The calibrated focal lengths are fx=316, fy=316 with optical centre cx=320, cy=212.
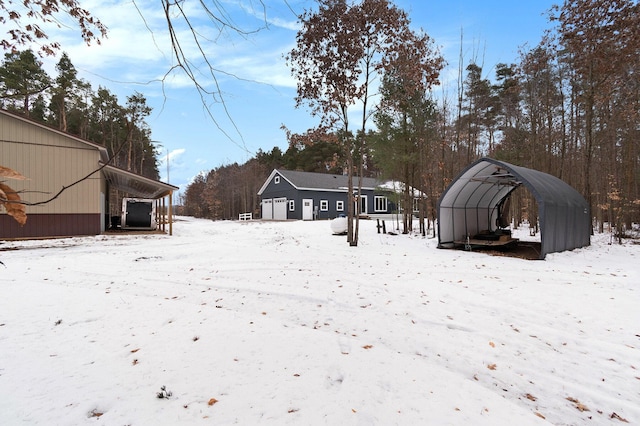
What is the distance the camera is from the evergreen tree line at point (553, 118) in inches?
454

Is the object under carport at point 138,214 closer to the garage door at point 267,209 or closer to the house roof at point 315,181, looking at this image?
the house roof at point 315,181

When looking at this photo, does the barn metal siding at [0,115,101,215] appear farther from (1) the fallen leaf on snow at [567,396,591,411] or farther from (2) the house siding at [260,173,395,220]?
(2) the house siding at [260,173,395,220]

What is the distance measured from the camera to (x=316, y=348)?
11.4 feet

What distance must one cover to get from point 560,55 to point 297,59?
1276cm

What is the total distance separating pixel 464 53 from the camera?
14.0 m

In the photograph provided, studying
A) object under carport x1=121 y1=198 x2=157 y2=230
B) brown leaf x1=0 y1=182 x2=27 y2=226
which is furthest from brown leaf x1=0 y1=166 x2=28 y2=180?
object under carport x1=121 y1=198 x2=157 y2=230

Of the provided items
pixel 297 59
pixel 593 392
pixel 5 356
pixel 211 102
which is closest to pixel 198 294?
pixel 5 356

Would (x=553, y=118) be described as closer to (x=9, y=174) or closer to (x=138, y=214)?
(x=9, y=174)

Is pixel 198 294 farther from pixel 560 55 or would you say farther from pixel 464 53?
pixel 560 55

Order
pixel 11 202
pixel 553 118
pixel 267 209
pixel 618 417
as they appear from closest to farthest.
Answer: pixel 11 202, pixel 618 417, pixel 553 118, pixel 267 209

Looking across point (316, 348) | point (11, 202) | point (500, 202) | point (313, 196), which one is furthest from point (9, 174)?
point (313, 196)

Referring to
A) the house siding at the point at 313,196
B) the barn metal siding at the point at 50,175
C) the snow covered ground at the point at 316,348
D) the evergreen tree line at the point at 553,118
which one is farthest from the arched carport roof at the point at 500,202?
the house siding at the point at 313,196

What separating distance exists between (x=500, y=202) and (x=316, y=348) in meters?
13.8

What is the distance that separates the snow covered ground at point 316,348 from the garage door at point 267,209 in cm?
2566
